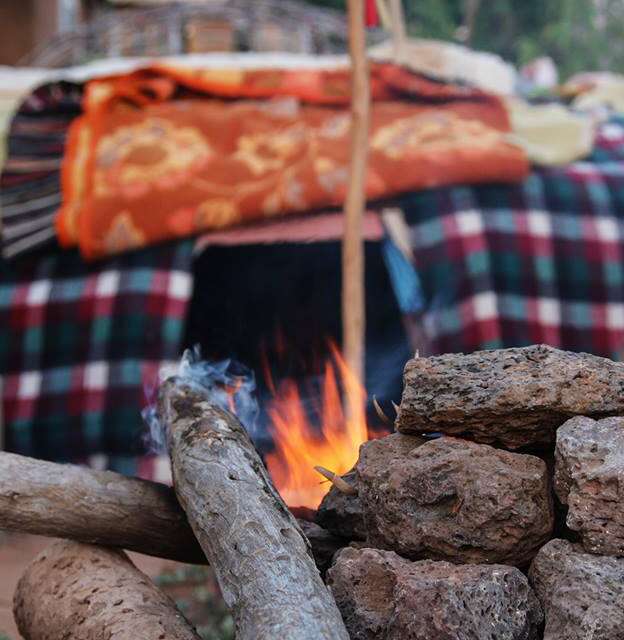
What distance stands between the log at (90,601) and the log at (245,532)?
198 mm

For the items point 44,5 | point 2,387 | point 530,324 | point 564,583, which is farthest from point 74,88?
point 44,5

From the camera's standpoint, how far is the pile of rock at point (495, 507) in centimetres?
163

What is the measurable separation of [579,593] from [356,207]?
7.05 feet

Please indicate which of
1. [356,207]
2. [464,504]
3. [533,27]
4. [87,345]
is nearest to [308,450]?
[464,504]

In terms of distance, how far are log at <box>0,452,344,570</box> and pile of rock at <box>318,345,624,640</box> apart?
1.26 feet

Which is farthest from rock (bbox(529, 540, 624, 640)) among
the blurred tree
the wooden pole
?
the blurred tree

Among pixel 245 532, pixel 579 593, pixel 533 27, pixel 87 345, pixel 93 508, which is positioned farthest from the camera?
pixel 533 27

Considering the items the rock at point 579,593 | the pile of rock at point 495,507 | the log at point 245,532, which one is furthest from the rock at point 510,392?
the log at point 245,532

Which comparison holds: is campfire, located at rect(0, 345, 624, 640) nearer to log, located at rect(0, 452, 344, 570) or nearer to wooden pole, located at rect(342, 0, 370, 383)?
log, located at rect(0, 452, 344, 570)

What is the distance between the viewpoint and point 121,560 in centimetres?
233

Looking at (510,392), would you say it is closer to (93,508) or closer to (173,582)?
(93,508)

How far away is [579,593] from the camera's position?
1595mm

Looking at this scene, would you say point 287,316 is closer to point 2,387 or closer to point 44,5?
point 2,387

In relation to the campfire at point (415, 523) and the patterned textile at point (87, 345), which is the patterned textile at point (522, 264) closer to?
the patterned textile at point (87, 345)
